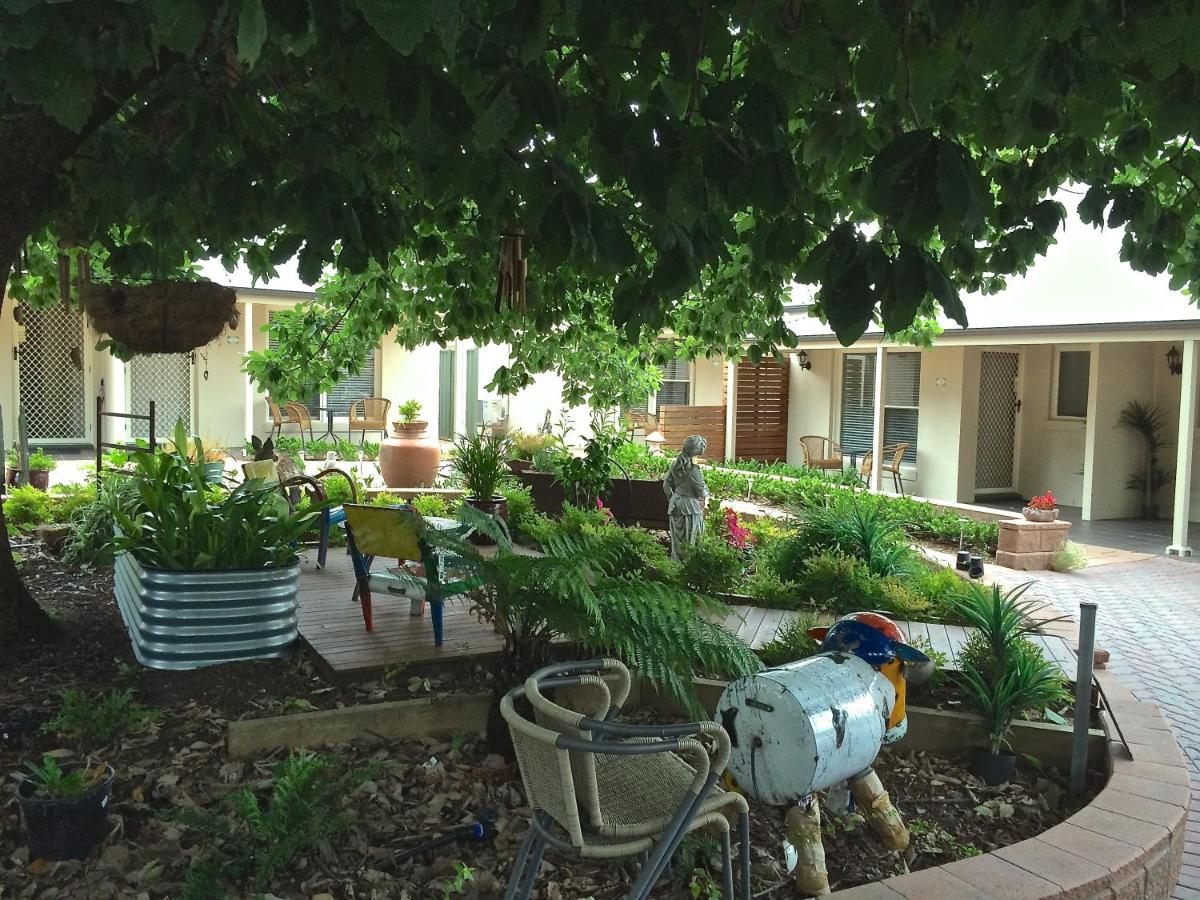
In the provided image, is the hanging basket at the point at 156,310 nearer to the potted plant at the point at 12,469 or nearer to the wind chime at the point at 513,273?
the wind chime at the point at 513,273

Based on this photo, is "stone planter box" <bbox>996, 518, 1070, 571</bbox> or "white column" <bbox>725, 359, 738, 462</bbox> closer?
"stone planter box" <bbox>996, 518, 1070, 571</bbox>

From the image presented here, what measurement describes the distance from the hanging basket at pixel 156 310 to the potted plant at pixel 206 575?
2.12ft

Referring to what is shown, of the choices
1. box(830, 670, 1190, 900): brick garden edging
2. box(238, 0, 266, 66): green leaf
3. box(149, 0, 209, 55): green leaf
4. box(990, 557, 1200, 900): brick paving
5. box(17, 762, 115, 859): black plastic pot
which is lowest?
box(990, 557, 1200, 900): brick paving

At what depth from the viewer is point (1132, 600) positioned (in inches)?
350

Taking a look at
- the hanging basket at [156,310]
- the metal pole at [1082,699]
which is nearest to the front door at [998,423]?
the metal pole at [1082,699]

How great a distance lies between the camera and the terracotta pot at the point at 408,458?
507 inches

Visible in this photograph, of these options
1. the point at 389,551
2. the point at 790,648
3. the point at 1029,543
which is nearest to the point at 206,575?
the point at 389,551

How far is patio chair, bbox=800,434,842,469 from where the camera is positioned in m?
16.5

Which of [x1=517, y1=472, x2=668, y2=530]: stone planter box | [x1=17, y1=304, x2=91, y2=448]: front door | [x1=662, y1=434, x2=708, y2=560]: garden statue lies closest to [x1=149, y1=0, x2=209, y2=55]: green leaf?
[x1=662, y1=434, x2=708, y2=560]: garden statue

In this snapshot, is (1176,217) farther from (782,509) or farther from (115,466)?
(115,466)

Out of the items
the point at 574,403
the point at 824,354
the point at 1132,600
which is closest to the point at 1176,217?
the point at 1132,600

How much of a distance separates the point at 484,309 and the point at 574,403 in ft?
13.4

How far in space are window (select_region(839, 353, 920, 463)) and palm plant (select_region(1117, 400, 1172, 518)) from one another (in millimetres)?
3196

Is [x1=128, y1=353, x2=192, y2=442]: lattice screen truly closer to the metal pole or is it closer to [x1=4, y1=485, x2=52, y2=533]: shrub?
[x1=4, y1=485, x2=52, y2=533]: shrub
